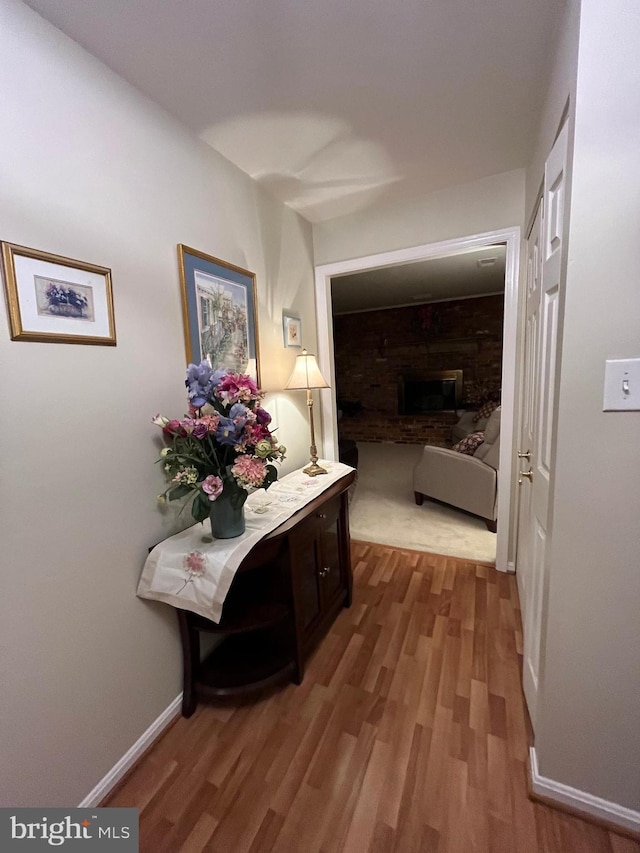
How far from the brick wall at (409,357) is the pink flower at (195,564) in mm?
5274

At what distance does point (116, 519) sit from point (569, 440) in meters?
1.45

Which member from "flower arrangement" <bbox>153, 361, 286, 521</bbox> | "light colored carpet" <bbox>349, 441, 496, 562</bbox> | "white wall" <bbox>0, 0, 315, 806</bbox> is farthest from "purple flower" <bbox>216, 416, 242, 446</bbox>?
"light colored carpet" <bbox>349, 441, 496, 562</bbox>

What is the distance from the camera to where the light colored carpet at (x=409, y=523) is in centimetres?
268

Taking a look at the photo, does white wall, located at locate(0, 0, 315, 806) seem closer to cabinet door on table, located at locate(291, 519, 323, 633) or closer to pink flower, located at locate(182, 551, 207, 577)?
pink flower, located at locate(182, 551, 207, 577)

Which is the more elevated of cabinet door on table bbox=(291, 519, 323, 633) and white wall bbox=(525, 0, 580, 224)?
white wall bbox=(525, 0, 580, 224)

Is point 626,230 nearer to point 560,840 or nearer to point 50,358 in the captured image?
point 50,358

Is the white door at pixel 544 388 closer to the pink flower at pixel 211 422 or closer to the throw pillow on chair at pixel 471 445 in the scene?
the pink flower at pixel 211 422

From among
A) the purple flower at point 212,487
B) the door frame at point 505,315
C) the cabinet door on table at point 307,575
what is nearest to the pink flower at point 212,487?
the purple flower at point 212,487

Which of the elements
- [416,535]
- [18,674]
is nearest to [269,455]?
[18,674]

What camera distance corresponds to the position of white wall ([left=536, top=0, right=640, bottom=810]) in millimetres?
842

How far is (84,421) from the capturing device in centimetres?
112

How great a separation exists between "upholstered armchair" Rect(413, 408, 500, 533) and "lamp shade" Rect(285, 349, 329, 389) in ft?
5.32

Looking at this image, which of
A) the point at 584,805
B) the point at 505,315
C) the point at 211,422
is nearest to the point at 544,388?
the point at 505,315

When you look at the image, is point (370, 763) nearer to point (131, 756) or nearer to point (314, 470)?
point (131, 756)
